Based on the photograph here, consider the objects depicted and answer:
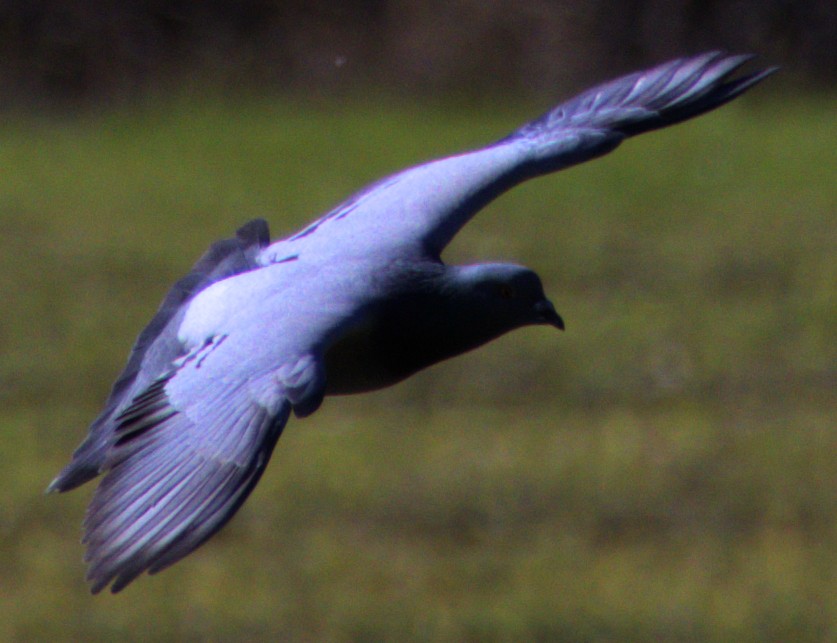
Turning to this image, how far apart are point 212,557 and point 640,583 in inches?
72.4

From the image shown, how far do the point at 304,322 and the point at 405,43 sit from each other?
12.7m

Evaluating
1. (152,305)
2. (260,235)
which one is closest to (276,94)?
(152,305)

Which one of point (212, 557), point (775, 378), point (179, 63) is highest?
point (179, 63)

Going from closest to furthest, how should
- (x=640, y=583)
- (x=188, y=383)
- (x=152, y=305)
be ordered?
(x=188, y=383), (x=640, y=583), (x=152, y=305)

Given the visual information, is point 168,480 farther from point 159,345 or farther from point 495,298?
point 495,298

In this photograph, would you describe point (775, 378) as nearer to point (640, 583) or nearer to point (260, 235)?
point (640, 583)

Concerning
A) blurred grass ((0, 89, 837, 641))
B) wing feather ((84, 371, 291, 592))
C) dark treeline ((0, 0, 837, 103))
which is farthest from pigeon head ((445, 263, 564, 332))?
dark treeline ((0, 0, 837, 103))

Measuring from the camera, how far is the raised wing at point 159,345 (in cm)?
419

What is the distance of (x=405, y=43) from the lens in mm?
16281

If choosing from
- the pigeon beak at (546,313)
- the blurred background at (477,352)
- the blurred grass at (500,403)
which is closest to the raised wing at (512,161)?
the pigeon beak at (546,313)

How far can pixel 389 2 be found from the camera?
1641 cm

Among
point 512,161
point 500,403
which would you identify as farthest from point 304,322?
point 500,403

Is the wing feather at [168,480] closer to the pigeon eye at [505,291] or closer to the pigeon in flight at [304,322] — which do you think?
the pigeon in flight at [304,322]

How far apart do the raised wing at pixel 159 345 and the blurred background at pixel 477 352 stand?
2.78 m
